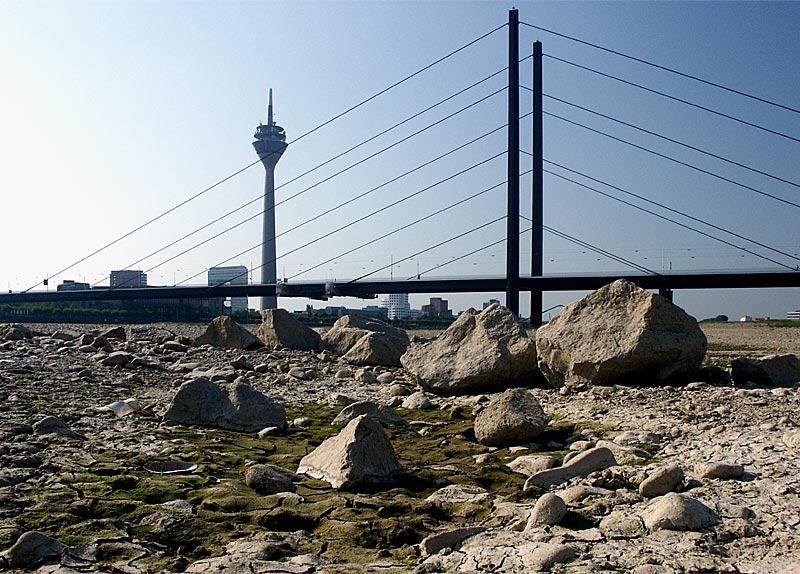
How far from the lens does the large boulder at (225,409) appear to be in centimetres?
523

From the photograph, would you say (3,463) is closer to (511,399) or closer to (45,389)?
(45,389)

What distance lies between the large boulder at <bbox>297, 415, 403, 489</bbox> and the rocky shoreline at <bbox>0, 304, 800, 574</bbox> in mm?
76

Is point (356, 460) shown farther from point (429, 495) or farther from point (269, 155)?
point (269, 155)

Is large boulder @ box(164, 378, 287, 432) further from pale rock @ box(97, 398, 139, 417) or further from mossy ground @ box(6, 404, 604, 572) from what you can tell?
mossy ground @ box(6, 404, 604, 572)

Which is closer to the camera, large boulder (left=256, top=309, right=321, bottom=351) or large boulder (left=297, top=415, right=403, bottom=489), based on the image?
large boulder (left=297, top=415, right=403, bottom=489)

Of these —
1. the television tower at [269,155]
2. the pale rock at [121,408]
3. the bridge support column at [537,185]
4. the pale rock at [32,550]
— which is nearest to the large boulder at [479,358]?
the pale rock at [121,408]

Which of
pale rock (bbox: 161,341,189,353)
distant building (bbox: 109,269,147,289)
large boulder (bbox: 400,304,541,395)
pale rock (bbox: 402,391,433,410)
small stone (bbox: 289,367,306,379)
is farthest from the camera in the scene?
distant building (bbox: 109,269,147,289)

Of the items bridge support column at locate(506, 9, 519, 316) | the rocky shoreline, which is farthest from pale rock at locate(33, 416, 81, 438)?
bridge support column at locate(506, 9, 519, 316)

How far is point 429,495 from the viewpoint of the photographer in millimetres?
3607

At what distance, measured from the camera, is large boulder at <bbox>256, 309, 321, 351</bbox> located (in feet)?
37.4

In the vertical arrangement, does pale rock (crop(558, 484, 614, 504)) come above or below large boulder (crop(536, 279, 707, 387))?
below

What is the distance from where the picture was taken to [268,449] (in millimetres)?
4691

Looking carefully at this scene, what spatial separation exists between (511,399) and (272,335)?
23.4ft

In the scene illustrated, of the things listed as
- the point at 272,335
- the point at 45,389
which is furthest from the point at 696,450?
the point at 272,335
